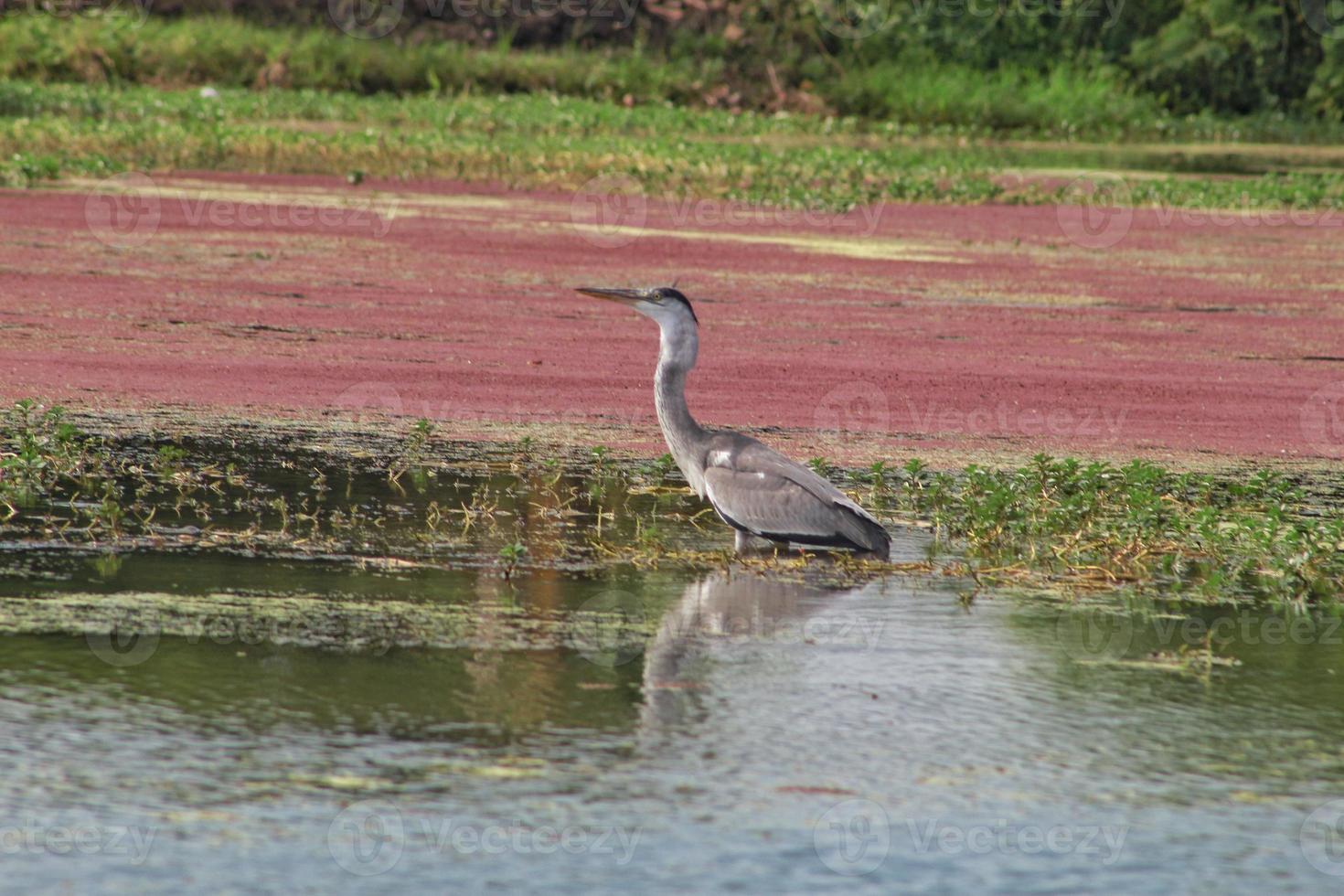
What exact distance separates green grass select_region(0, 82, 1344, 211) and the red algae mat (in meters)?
0.88

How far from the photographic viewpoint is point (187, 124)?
2727 centimetres

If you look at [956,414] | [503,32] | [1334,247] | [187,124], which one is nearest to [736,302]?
[956,414]

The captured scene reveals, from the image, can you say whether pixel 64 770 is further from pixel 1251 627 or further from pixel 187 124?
pixel 187 124

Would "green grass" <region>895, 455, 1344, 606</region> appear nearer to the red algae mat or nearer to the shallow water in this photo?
the shallow water

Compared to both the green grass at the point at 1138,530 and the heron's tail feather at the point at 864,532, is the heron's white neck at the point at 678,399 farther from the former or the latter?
the green grass at the point at 1138,530

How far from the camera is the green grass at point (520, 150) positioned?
24141 millimetres

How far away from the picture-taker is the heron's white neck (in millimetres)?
8242

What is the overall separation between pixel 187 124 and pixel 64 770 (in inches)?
916

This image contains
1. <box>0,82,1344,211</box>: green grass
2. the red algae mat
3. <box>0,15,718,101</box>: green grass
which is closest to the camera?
the red algae mat

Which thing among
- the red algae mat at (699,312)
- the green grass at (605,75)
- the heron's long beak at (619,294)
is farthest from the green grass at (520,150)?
the heron's long beak at (619,294)

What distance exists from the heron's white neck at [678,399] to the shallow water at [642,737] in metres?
0.71

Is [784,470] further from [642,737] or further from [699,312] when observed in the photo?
[699,312]

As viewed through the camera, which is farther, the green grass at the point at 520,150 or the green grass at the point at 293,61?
the green grass at the point at 293,61

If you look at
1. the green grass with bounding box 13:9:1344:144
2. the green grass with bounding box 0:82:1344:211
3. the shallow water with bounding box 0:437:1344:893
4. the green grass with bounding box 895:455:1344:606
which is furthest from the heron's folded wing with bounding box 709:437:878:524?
the green grass with bounding box 13:9:1344:144
